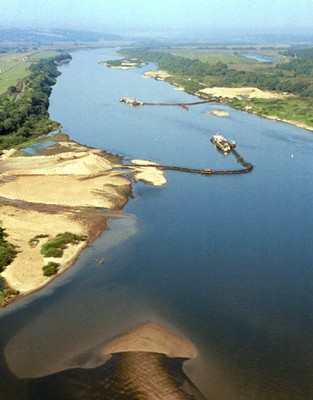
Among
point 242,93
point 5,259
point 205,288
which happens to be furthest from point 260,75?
point 5,259

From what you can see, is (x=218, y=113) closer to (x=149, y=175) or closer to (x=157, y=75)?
(x=149, y=175)

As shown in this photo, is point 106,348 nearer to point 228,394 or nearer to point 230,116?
point 228,394

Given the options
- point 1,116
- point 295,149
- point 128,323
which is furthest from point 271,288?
point 1,116

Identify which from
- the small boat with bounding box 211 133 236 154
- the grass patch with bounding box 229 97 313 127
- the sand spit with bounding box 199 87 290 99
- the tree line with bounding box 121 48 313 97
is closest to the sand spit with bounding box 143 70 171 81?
the tree line with bounding box 121 48 313 97

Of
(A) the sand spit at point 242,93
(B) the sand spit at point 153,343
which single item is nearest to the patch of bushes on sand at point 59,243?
(B) the sand spit at point 153,343

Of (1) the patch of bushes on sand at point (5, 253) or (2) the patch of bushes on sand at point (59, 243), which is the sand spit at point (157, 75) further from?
(1) the patch of bushes on sand at point (5, 253)

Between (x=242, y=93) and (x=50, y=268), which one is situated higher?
(x=242, y=93)

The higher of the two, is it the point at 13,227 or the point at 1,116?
the point at 1,116
